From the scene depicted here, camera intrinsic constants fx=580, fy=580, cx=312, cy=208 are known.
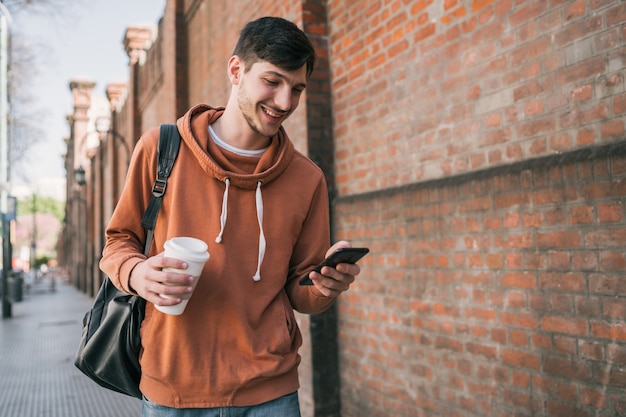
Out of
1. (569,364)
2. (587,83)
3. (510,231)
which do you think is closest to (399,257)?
(510,231)

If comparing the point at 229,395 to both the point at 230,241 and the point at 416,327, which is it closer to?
the point at 230,241

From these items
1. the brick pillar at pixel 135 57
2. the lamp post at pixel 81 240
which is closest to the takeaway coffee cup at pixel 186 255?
the brick pillar at pixel 135 57

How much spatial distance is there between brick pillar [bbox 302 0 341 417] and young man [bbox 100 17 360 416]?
276 cm

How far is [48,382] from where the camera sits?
7551mm

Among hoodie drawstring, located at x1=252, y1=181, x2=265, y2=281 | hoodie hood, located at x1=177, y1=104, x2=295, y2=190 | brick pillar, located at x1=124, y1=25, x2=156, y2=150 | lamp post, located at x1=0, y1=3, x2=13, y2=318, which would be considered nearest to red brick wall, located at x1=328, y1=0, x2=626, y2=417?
hoodie hood, located at x1=177, y1=104, x2=295, y2=190

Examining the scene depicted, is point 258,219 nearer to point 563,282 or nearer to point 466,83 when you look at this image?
point 563,282

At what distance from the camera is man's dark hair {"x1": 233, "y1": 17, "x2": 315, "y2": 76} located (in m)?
1.94

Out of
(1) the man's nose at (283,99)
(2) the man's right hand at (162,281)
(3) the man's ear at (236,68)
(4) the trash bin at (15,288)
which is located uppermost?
(3) the man's ear at (236,68)

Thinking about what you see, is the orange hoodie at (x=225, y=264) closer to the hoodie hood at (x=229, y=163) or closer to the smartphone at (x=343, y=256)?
the hoodie hood at (x=229, y=163)

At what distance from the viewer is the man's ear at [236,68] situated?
6.76 feet

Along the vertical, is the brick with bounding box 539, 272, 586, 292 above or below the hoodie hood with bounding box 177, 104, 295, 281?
below

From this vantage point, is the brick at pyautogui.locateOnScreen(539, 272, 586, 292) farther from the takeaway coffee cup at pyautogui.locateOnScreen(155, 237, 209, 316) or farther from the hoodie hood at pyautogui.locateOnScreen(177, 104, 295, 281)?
the takeaway coffee cup at pyautogui.locateOnScreen(155, 237, 209, 316)

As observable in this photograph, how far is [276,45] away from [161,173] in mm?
578

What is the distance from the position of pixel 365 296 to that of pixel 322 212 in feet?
7.83
